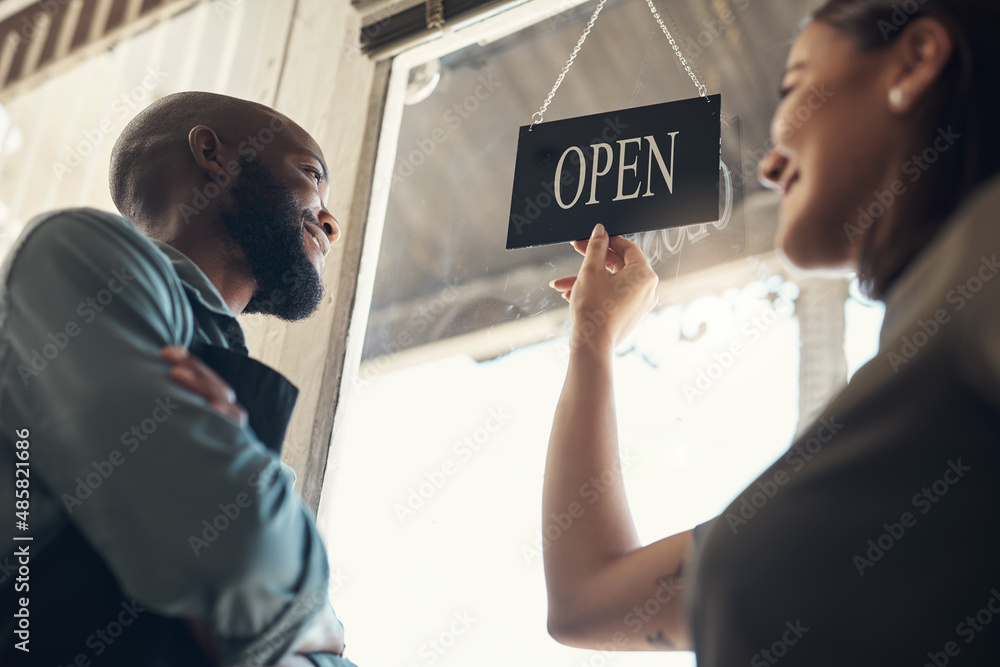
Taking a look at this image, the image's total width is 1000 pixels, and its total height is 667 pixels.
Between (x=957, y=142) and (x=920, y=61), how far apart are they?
88mm

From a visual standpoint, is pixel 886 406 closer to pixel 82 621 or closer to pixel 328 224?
pixel 82 621

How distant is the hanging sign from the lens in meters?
1.21

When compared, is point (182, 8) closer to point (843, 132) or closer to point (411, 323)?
point (411, 323)

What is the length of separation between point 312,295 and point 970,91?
959 millimetres

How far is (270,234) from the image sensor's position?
1.39 metres

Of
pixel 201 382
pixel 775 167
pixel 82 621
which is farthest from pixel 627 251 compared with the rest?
pixel 82 621

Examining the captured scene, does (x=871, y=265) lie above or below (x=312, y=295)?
above

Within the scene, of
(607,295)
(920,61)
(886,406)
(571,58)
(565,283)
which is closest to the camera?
(886,406)

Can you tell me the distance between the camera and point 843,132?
862mm

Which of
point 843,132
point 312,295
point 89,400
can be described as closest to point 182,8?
point 312,295

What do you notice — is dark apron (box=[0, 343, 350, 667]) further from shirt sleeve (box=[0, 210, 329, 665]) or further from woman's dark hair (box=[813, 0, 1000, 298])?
woman's dark hair (box=[813, 0, 1000, 298])

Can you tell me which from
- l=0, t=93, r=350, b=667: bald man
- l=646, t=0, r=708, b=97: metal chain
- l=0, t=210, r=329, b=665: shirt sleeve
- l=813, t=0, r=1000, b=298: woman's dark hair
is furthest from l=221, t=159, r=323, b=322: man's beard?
l=813, t=0, r=1000, b=298: woman's dark hair

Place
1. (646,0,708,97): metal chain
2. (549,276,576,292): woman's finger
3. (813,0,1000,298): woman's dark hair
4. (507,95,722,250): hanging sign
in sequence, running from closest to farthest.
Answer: (813,0,1000,298): woman's dark hair → (507,95,722,250): hanging sign → (549,276,576,292): woman's finger → (646,0,708,97): metal chain

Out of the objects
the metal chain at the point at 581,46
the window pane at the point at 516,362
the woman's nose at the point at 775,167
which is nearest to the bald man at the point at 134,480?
the window pane at the point at 516,362
